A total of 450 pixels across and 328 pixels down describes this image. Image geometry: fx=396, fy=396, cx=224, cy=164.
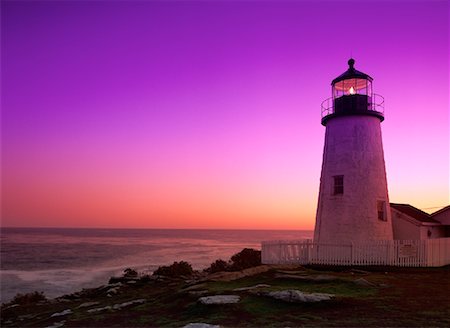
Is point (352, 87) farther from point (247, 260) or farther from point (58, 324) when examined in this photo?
point (58, 324)

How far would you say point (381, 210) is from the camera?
71.1ft

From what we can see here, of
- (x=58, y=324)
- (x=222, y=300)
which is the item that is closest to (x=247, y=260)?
(x=58, y=324)

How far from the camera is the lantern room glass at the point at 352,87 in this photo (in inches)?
882

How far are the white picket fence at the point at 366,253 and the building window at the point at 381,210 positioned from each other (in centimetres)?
214

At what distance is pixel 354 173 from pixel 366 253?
432 centimetres

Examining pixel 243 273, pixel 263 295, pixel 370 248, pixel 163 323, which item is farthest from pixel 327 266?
pixel 163 323

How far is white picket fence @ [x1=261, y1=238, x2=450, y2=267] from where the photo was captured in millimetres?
19094

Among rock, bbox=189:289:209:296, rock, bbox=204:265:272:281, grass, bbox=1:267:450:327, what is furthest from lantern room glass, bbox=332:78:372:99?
rock, bbox=189:289:209:296

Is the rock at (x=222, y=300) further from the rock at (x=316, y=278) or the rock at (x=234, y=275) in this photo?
the rock at (x=234, y=275)

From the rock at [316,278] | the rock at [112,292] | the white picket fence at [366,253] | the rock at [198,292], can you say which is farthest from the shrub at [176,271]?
the rock at [198,292]

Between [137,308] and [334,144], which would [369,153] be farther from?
[137,308]

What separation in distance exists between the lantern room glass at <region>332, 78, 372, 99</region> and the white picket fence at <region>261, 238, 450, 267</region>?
8.40 meters

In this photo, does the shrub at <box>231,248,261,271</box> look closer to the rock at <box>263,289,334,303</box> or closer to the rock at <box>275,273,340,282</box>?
the rock at <box>275,273,340,282</box>

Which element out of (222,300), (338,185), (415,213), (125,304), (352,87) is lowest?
(125,304)
